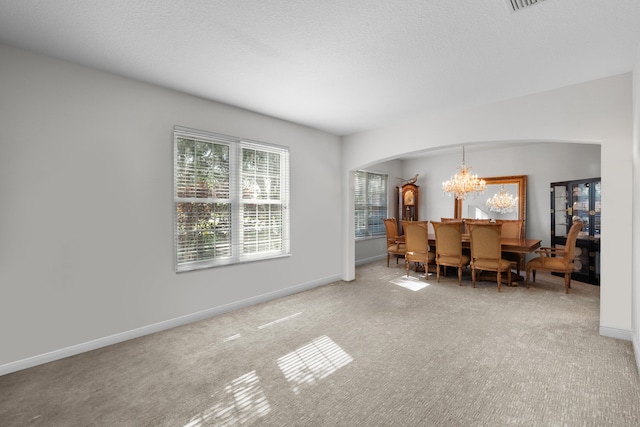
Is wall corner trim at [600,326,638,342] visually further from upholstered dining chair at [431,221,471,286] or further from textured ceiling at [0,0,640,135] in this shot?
textured ceiling at [0,0,640,135]

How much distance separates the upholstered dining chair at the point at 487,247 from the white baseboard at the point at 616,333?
150cm

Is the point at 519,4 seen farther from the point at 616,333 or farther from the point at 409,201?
the point at 409,201

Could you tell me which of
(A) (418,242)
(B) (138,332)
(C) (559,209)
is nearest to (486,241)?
(A) (418,242)

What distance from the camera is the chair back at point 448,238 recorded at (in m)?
4.69

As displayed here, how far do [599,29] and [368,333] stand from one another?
317cm

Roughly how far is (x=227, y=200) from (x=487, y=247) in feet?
12.8

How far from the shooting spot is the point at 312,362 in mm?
2445

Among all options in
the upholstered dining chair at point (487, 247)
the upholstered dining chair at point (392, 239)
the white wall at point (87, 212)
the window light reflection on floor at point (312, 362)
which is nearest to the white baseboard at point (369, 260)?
the upholstered dining chair at point (392, 239)

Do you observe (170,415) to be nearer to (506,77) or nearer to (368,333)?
(368,333)

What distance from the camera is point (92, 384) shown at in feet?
7.09

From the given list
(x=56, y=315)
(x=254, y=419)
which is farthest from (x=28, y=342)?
(x=254, y=419)

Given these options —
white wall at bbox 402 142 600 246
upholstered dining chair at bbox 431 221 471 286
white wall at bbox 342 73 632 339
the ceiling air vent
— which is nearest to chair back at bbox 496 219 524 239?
white wall at bbox 402 142 600 246

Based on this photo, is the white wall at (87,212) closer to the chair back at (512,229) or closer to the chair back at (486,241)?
the chair back at (486,241)

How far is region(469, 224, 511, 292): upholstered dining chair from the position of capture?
4344 millimetres
